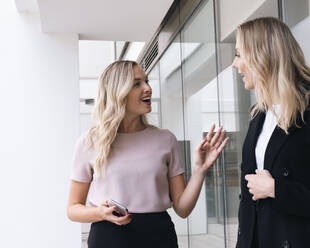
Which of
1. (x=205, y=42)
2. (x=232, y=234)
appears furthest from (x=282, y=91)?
(x=205, y=42)

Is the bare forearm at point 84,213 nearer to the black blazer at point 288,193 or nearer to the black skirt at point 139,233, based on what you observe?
the black skirt at point 139,233

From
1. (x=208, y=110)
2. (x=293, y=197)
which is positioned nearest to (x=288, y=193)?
(x=293, y=197)

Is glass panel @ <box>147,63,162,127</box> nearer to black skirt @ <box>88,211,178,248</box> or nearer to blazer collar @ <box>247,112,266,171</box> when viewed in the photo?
black skirt @ <box>88,211,178,248</box>

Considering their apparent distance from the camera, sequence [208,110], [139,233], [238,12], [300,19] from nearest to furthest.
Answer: [139,233], [300,19], [238,12], [208,110]

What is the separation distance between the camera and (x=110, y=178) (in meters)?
2.60

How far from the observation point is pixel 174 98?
19.7ft

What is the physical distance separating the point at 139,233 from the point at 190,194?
34 centimetres

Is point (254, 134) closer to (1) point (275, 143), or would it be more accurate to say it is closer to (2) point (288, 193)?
(1) point (275, 143)

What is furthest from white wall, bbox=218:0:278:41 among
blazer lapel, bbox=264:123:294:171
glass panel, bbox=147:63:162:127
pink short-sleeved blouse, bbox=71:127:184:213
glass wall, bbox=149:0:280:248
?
glass panel, bbox=147:63:162:127

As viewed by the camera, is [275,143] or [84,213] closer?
[275,143]

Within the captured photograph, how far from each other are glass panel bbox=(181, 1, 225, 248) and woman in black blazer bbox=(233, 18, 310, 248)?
2.13m

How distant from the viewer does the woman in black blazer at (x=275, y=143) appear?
1825 mm

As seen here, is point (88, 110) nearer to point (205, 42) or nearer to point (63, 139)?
point (63, 139)

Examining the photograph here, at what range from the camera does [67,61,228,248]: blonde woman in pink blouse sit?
2551 mm
